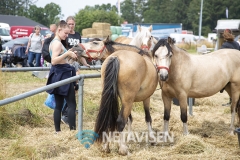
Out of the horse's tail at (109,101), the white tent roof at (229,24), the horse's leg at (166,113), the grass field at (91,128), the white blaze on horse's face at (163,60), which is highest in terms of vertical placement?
the white tent roof at (229,24)

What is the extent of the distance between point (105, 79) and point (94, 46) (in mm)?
801

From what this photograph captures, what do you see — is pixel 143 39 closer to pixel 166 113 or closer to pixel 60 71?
pixel 166 113

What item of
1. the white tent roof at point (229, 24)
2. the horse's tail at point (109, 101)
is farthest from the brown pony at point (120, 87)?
the white tent roof at point (229, 24)

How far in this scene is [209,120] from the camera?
8.11 m

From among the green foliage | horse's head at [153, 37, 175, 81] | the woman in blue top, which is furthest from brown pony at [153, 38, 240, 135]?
the green foliage

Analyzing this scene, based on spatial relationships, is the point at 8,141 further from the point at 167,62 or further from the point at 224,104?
the point at 224,104

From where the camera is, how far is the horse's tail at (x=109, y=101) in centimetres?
509

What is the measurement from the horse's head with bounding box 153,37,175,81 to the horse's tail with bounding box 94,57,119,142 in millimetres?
854

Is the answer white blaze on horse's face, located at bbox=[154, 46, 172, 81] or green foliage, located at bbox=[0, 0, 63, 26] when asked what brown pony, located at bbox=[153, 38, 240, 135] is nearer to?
white blaze on horse's face, located at bbox=[154, 46, 172, 81]

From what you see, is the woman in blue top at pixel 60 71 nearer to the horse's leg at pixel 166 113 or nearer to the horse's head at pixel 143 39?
the horse's leg at pixel 166 113

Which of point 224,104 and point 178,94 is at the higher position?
point 178,94

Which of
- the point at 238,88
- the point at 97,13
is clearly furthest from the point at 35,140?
the point at 97,13

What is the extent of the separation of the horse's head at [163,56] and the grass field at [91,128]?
98 cm

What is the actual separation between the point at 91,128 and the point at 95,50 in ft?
5.64
